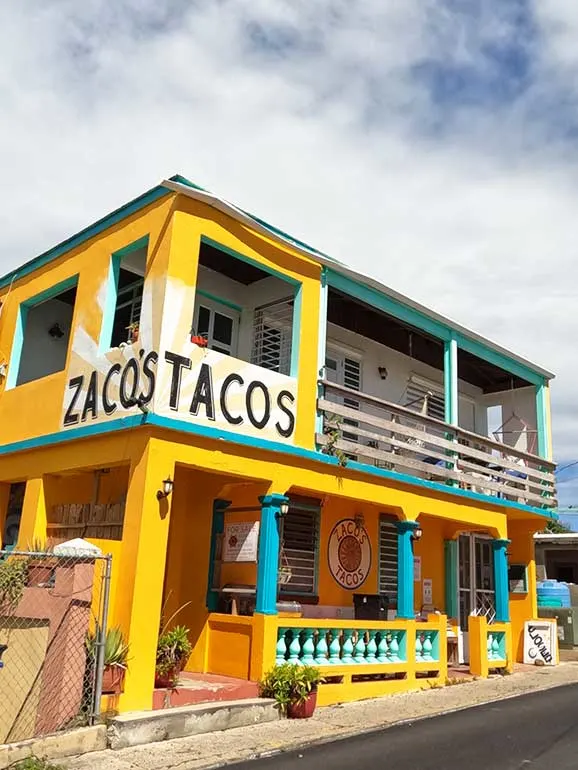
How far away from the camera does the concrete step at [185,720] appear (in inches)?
300

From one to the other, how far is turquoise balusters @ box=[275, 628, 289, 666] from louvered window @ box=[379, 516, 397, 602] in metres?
4.50

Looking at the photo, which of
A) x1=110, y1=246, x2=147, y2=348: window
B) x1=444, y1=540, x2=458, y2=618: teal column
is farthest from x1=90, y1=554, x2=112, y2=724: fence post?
x1=444, y1=540, x2=458, y2=618: teal column

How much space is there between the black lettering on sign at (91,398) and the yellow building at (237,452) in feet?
0.09

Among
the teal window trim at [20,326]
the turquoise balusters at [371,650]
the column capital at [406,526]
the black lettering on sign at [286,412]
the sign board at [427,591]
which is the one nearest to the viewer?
the black lettering on sign at [286,412]

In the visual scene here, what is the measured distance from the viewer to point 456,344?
14.3 metres

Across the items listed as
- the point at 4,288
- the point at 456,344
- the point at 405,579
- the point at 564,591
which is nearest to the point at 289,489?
the point at 405,579

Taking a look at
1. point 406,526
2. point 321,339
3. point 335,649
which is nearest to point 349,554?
point 406,526

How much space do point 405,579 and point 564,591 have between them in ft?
27.5

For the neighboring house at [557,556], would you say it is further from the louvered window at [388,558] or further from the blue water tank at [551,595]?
the louvered window at [388,558]

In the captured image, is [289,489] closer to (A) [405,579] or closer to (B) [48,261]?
(A) [405,579]

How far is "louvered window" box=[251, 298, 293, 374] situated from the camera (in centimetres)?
1285

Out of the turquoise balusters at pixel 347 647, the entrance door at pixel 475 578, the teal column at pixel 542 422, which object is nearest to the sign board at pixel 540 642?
the entrance door at pixel 475 578

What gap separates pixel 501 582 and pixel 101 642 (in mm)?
8932

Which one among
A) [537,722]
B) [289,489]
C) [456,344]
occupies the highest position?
[456,344]
